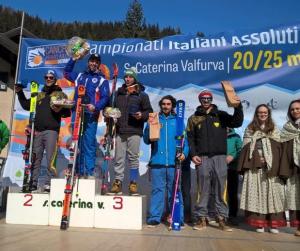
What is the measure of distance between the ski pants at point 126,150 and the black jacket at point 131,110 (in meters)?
0.07

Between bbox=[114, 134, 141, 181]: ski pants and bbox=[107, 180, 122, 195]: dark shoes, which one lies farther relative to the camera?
bbox=[114, 134, 141, 181]: ski pants

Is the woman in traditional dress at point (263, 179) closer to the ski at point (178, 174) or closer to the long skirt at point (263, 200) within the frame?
the long skirt at point (263, 200)

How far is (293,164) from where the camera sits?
198 inches

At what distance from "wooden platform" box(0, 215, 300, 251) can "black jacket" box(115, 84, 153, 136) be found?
1.30 meters

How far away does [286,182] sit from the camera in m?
5.10

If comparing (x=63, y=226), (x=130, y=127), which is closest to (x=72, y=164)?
(x=63, y=226)

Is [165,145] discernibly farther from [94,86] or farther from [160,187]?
[94,86]

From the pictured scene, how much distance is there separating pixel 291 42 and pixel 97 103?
3124 mm

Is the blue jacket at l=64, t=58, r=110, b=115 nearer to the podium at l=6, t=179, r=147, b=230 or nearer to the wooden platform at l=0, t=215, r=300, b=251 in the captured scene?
the podium at l=6, t=179, r=147, b=230

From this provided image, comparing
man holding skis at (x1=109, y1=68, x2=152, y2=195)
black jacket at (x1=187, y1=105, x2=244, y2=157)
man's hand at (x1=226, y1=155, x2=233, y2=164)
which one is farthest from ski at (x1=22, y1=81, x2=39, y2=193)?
man's hand at (x1=226, y1=155, x2=233, y2=164)

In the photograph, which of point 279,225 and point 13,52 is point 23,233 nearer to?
point 279,225

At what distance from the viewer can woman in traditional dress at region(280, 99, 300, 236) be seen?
4972mm

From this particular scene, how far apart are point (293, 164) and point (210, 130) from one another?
1.08m

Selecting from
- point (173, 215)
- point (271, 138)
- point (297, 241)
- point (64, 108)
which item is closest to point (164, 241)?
point (173, 215)
